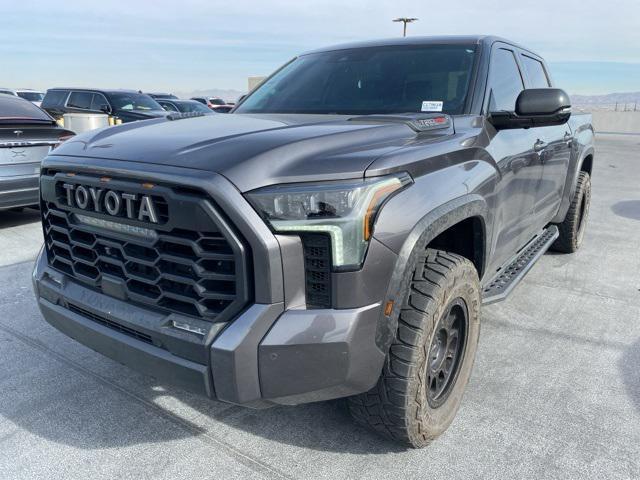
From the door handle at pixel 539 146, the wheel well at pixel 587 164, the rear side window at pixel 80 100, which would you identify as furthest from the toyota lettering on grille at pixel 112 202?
the rear side window at pixel 80 100

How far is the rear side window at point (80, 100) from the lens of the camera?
12.8 meters

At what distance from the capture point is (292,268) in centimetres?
182

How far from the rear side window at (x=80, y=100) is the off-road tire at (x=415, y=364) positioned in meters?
12.5

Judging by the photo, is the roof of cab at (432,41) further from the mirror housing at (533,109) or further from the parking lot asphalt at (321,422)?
the parking lot asphalt at (321,422)

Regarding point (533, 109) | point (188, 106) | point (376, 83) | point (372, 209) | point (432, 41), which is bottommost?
point (188, 106)

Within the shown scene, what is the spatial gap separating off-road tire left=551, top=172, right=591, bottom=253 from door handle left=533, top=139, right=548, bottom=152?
174 cm

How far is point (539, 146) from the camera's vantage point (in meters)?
3.69

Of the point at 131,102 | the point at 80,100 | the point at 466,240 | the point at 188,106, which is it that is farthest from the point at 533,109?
the point at 188,106

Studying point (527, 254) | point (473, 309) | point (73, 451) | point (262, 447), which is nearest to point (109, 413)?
point (73, 451)

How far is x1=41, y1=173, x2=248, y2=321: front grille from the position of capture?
1.83 m

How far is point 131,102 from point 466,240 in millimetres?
11496

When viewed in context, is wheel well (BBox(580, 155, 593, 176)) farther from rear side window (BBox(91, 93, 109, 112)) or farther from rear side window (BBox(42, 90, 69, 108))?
rear side window (BBox(42, 90, 69, 108))

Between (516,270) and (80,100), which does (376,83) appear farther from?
(80,100)

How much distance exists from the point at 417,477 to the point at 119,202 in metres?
1.65
